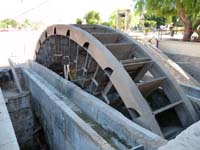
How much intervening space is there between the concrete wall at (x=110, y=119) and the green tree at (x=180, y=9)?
5.40 metres

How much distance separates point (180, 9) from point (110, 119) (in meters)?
6.76

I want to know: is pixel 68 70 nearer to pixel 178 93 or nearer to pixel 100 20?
pixel 178 93

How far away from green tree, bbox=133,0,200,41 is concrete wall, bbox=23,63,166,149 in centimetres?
540

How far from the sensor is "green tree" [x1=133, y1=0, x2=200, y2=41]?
24.9ft

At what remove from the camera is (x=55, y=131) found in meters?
4.55

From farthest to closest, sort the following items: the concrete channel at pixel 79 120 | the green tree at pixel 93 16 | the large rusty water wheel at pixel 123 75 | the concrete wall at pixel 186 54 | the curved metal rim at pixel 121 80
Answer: the green tree at pixel 93 16, the concrete wall at pixel 186 54, the large rusty water wheel at pixel 123 75, the curved metal rim at pixel 121 80, the concrete channel at pixel 79 120

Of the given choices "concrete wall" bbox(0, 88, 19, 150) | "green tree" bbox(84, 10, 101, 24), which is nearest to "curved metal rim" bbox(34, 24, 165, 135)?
"concrete wall" bbox(0, 88, 19, 150)

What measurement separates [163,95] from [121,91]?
1555mm

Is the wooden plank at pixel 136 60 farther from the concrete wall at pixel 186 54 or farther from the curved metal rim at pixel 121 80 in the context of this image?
the concrete wall at pixel 186 54

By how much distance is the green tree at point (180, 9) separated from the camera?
760 cm

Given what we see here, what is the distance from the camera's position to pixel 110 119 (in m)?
3.38

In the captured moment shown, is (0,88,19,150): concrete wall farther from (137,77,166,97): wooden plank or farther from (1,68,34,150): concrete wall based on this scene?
(1,68,34,150): concrete wall

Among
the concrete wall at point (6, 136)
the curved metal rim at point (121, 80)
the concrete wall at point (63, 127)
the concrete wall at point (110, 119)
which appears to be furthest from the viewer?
the curved metal rim at point (121, 80)

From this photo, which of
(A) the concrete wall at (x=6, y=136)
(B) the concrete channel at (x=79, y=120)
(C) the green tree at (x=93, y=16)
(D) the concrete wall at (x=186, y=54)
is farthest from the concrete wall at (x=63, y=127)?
(C) the green tree at (x=93, y=16)
